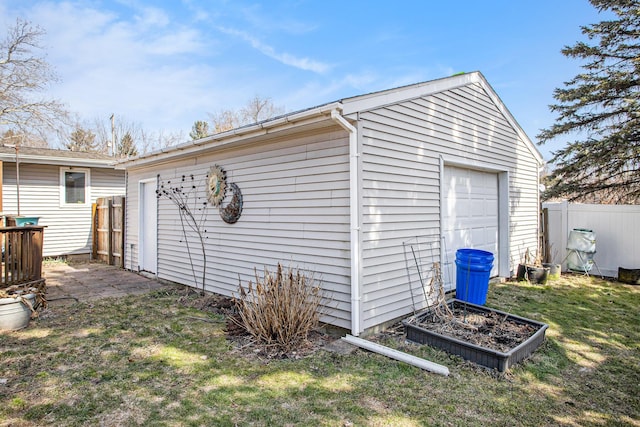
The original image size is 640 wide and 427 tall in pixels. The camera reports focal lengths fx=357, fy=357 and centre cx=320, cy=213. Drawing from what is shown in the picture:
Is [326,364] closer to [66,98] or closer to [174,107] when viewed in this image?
[66,98]

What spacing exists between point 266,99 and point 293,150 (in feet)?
66.7

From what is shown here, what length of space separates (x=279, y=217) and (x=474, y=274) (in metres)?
2.78

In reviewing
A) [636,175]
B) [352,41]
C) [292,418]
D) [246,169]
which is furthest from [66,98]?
[636,175]

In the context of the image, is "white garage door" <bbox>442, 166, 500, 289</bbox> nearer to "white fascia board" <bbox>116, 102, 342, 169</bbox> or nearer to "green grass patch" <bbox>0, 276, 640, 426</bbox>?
"green grass patch" <bbox>0, 276, 640, 426</bbox>

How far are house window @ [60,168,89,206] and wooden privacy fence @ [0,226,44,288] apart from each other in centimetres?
603

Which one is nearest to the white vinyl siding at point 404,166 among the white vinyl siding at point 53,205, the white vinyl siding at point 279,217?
the white vinyl siding at point 279,217

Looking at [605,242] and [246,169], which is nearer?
[246,169]

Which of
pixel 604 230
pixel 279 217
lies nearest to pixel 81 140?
pixel 279 217

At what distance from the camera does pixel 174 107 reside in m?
22.6

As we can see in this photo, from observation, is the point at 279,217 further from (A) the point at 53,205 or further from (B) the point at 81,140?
(B) the point at 81,140

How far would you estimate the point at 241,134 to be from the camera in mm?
4902

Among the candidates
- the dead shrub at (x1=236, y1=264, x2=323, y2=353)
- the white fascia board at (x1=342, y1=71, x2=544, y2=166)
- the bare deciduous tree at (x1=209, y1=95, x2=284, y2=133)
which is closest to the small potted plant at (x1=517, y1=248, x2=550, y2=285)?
the white fascia board at (x1=342, y1=71, x2=544, y2=166)

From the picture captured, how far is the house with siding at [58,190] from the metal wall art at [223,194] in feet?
19.1

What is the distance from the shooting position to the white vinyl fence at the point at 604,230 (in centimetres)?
746
